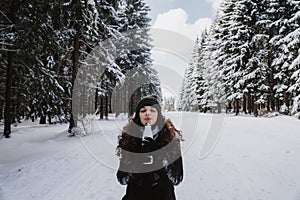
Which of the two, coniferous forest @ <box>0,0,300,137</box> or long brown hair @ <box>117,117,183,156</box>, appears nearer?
long brown hair @ <box>117,117,183,156</box>

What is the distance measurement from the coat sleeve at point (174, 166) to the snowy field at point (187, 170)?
335 centimetres

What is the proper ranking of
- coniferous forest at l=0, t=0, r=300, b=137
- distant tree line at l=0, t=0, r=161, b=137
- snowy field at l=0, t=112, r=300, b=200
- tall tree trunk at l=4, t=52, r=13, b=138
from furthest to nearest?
1. tall tree trunk at l=4, t=52, r=13, b=138
2. coniferous forest at l=0, t=0, r=300, b=137
3. distant tree line at l=0, t=0, r=161, b=137
4. snowy field at l=0, t=112, r=300, b=200

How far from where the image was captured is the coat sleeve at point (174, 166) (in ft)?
9.05

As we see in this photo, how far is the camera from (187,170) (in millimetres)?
7750

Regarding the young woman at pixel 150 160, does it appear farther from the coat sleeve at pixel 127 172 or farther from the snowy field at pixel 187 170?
the snowy field at pixel 187 170

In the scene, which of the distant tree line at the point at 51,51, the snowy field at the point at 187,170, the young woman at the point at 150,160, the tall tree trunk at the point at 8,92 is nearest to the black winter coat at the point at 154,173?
the young woman at the point at 150,160

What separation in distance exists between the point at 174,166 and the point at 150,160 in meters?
0.25

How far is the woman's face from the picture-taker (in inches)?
112

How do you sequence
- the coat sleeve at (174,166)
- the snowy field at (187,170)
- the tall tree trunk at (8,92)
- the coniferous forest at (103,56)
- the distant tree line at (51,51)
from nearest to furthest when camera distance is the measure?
the coat sleeve at (174,166)
the snowy field at (187,170)
the distant tree line at (51,51)
the coniferous forest at (103,56)
the tall tree trunk at (8,92)

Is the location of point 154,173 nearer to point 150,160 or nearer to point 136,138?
point 150,160

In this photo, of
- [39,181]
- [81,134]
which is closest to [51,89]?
[81,134]

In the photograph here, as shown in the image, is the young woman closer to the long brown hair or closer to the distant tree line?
the long brown hair

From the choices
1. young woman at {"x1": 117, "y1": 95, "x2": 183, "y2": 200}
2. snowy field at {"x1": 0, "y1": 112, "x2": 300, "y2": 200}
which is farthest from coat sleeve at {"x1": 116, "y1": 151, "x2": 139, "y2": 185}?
snowy field at {"x1": 0, "y1": 112, "x2": 300, "y2": 200}

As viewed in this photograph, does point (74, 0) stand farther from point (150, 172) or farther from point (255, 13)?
point (255, 13)
